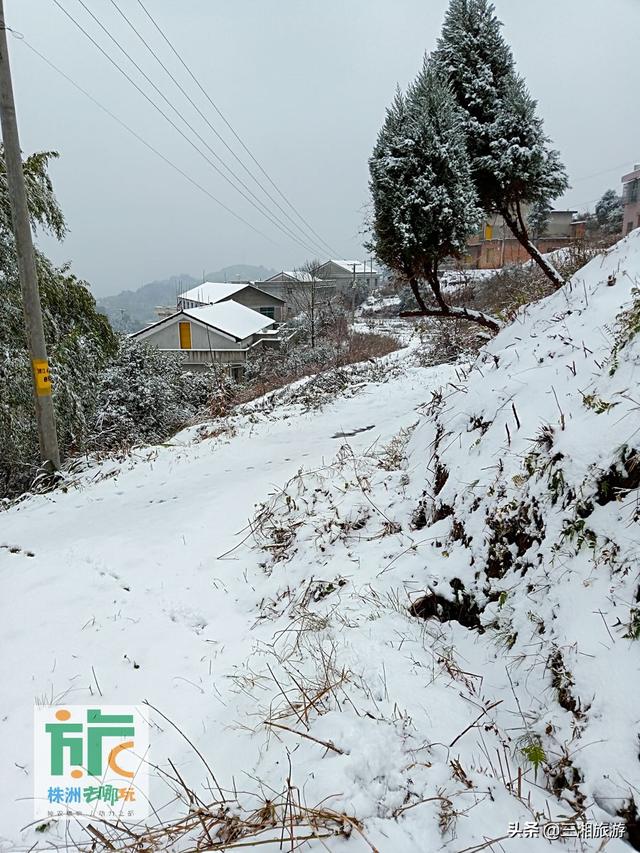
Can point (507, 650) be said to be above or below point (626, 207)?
below

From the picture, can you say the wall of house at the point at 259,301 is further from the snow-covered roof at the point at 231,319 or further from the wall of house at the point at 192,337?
the wall of house at the point at 192,337

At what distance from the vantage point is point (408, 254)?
665 cm

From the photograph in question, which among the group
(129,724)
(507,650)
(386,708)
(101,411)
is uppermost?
(101,411)

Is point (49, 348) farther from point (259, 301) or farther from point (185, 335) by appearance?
point (259, 301)

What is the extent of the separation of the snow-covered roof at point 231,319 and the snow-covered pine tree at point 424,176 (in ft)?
68.6

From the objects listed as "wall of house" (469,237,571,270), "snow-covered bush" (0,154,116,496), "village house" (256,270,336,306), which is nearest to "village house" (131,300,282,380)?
"village house" (256,270,336,306)

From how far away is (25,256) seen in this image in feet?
21.0

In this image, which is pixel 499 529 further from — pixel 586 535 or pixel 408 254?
pixel 408 254

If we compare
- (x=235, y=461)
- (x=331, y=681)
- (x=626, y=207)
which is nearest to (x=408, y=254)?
(x=235, y=461)

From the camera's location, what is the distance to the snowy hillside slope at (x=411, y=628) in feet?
5.46

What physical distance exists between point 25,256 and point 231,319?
2390 cm

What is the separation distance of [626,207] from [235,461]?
2941 centimetres

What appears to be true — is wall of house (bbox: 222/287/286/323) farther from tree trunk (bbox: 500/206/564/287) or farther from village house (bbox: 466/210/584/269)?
tree trunk (bbox: 500/206/564/287)

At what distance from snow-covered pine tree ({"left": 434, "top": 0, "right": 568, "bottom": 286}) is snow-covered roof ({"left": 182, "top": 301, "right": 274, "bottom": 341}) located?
20.7 meters
